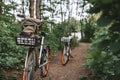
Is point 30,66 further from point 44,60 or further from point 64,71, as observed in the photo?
point 64,71

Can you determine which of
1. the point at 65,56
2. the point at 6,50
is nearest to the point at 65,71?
the point at 65,56

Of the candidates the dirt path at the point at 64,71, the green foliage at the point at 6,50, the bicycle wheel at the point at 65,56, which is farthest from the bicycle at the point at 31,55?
the bicycle wheel at the point at 65,56

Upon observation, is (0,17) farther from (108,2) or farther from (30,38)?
(108,2)

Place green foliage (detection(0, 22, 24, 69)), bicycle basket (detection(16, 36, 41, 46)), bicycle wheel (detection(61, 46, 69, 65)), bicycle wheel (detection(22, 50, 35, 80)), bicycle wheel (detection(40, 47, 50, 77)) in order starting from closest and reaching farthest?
bicycle basket (detection(16, 36, 41, 46)) < bicycle wheel (detection(22, 50, 35, 80)) < green foliage (detection(0, 22, 24, 69)) < bicycle wheel (detection(40, 47, 50, 77)) < bicycle wheel (detection(61, 46, 69, 65))

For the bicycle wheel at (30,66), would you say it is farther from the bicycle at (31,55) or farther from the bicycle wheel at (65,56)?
the bicycle wheel at (65,56)

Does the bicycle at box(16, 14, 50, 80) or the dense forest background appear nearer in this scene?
the dense forest background

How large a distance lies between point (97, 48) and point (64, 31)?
12233 millimetres

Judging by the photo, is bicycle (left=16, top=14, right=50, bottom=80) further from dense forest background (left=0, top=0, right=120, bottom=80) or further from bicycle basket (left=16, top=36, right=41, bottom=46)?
dense forest background (left=0, top=0, right=120, bottom=80)

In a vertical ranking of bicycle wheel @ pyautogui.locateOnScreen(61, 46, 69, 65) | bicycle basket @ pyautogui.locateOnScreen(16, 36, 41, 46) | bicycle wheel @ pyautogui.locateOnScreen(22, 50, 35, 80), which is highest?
bicycle basket @ pyautogui.locateOnScreen(16, 36, 41, 46)

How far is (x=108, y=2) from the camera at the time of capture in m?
1.29

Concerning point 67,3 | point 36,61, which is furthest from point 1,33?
point 67,3

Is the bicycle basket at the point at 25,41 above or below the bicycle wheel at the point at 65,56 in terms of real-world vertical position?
above

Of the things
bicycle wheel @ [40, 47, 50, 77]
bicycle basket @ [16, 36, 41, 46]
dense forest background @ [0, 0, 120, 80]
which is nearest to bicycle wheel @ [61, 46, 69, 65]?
dense forest background @ [0, 0, 120, 80]

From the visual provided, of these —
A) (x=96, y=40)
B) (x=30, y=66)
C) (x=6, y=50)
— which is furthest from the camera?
(x=6, y=50)
